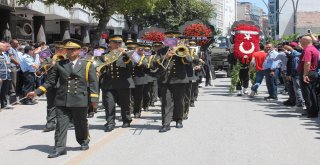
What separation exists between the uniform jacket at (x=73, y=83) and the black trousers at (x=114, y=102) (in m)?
A: 2.42

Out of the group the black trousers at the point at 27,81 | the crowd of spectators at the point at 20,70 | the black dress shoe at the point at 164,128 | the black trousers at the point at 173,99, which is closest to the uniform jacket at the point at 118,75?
the black trousers at the point at 173,99

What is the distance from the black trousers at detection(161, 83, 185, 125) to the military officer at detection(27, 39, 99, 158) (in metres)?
2.60

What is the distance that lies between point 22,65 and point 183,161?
410 inches

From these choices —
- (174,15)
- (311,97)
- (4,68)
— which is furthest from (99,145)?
(174,15)

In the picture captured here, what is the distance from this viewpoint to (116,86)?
37.8 ft

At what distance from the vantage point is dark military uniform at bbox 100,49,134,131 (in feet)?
37.3

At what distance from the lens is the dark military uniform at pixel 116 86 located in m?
11.4

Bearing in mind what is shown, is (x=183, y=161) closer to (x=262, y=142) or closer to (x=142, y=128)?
(x=262, y=142)

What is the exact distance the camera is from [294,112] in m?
14.7

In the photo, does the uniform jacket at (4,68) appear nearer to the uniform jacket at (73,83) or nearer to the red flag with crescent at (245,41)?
the uniform jacket at (73,83)

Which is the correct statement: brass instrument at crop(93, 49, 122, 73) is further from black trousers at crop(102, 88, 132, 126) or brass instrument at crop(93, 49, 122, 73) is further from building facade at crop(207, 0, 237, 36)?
building facade at crop(207, 0, 237, 36)

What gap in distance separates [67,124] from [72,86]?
1.91 feet

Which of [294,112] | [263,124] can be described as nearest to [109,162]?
[263,124]

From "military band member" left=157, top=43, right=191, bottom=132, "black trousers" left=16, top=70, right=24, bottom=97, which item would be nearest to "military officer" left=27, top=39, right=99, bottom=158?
"military band member" left=157, top=43, right=191, bottom=132
